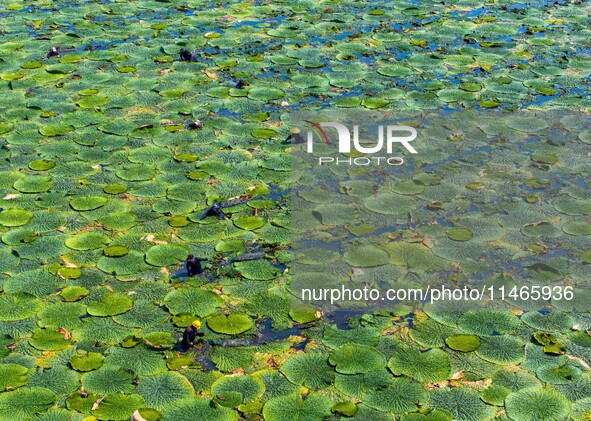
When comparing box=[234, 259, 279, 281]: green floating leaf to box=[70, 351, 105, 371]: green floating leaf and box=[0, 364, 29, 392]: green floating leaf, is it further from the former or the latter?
box=[0, 364, 29, 392]: green floating leaf

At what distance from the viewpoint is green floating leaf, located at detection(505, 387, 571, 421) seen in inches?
134

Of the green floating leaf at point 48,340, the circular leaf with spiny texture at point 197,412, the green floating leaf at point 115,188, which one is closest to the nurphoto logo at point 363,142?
the green floating leaf at point 115,188

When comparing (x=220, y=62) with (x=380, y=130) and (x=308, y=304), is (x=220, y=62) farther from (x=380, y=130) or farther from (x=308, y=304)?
(x=308, y=304)

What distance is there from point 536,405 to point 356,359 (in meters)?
0.79

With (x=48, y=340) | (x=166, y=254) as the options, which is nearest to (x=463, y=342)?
(x=166, y=254)

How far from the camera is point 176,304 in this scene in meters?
4.12

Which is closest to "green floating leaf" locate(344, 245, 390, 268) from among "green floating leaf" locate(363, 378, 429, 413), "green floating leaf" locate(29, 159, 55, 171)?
"green floating leaf" locate(363, 378, 429, 413)

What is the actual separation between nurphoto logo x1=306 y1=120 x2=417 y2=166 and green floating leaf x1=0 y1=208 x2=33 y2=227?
1.91m

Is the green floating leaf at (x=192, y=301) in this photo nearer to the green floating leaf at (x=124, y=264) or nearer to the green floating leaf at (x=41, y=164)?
the green floating leaf at (x=124, y=264)

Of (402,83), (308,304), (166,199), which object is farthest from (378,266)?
(402,83)

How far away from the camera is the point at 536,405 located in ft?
11.3

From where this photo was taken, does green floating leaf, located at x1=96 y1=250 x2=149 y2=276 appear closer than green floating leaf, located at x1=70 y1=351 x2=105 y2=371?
No

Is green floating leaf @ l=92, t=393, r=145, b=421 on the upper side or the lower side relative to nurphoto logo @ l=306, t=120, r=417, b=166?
lower

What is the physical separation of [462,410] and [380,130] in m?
2.98
